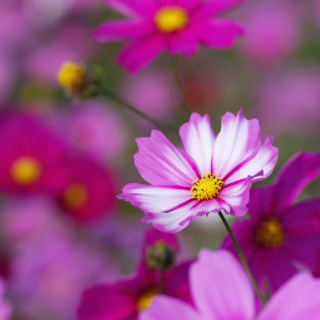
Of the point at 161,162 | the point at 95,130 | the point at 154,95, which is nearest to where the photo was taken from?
the point at 161,162

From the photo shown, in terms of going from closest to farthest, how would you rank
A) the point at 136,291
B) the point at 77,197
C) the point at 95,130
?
the point at 136,291 → the point at 77,197 → the point at 95,130

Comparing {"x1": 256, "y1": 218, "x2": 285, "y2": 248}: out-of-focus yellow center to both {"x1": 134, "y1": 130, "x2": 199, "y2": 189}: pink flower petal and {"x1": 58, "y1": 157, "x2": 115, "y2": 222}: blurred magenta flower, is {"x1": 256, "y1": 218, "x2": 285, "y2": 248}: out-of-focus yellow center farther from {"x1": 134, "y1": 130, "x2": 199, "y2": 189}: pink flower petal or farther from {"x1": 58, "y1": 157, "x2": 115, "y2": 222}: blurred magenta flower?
{"x1": 58, "y1": 157, "x2": 115, "y2": 222}: blurred magenta flower

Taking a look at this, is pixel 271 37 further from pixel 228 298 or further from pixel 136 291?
pixel 228 298

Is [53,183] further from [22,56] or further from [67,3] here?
[67,3]

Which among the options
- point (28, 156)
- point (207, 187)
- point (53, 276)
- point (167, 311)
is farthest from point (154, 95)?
point (167, 311)

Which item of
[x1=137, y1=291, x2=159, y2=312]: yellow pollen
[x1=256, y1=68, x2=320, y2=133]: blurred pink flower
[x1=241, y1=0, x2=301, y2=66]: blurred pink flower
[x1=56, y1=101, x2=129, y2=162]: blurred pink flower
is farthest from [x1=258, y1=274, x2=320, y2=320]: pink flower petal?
[x1=241, y1=0, x2=301, y2=66]: blurred pink flower

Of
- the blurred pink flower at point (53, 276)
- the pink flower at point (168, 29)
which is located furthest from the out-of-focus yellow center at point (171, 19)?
the blurred pink flower at point (53, 276)

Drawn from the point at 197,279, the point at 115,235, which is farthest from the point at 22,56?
the point at 197,279
